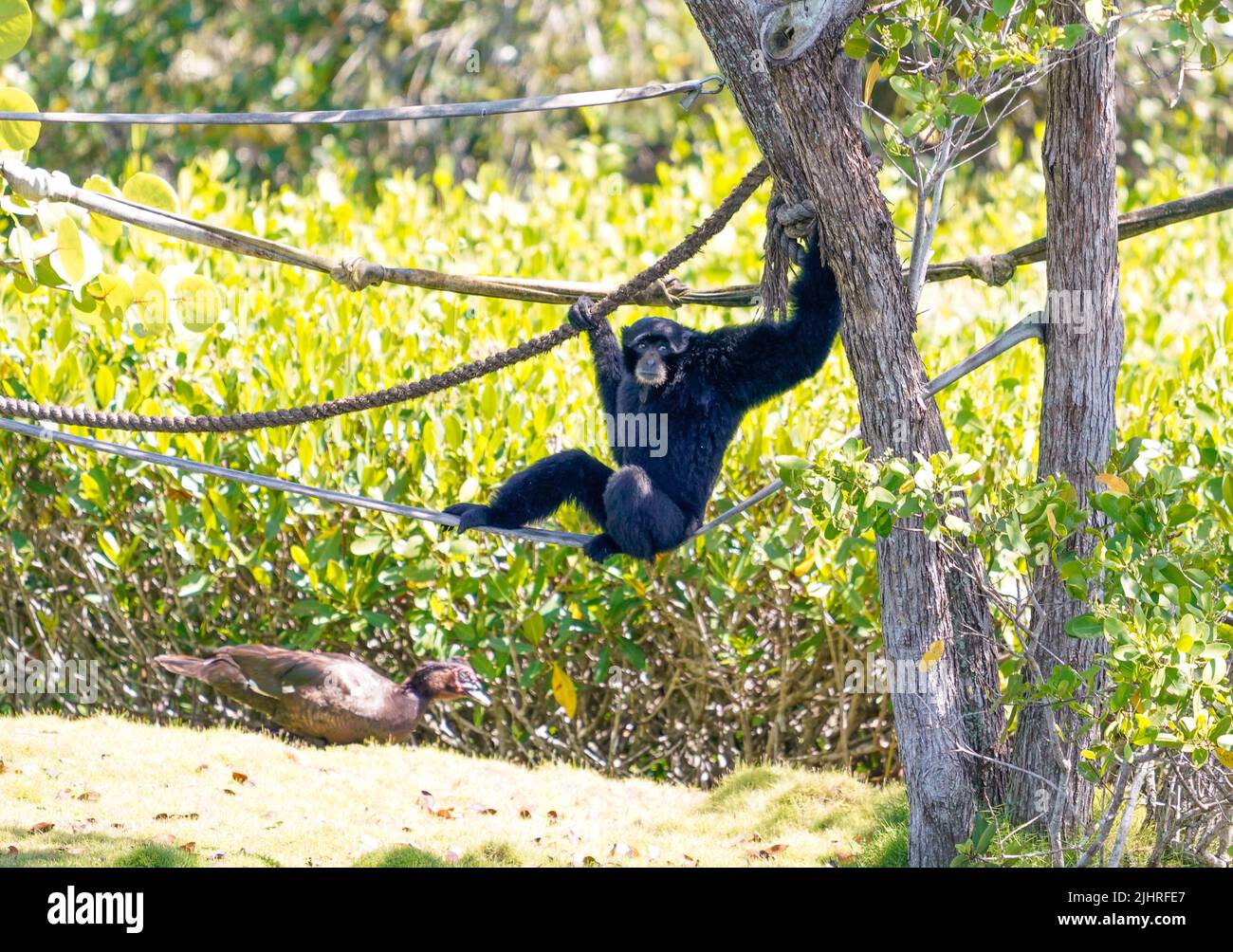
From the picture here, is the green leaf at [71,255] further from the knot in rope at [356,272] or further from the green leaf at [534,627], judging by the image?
the green leaf at [534,627]

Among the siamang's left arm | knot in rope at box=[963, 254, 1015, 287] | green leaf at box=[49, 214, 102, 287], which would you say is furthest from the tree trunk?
green leaf at box=[49, 214, 102, 287]

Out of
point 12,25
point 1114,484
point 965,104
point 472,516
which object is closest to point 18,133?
point 12,25

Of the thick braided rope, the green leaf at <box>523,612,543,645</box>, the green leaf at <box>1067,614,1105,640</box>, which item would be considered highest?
the thick braided rope

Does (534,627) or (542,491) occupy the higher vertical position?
(542,491)

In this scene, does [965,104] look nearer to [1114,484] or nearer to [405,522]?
[1114,484]

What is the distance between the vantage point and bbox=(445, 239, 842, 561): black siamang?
5051 millimetres

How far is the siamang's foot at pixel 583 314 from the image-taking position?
16.3 ft

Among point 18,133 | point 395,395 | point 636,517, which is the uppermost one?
point 18,133

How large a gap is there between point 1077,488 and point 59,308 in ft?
17.8

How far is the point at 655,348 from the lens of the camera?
17.4ft

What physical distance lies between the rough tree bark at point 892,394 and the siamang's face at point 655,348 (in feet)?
3.64

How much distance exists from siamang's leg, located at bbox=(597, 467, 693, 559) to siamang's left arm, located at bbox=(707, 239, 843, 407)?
0.54m

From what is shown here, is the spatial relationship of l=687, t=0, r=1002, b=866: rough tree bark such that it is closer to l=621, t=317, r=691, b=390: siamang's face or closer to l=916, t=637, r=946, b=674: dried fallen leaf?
l=916, t=637, r=946, b=674: dried fallen leaf

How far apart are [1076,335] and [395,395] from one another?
243 centimetres
